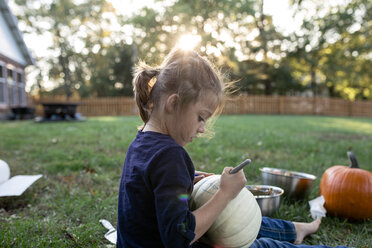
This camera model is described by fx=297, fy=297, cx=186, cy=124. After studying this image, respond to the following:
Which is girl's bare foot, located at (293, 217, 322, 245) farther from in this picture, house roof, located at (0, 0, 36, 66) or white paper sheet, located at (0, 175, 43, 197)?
house roof, located at (0, 0, 36, 66)

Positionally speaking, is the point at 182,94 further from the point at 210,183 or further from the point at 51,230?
the point at 51,230

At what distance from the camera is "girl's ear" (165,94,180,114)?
1322mm

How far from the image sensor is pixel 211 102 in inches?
55.6

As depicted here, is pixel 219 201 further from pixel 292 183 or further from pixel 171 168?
pixel 292 183

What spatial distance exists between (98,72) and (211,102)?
30.1 m

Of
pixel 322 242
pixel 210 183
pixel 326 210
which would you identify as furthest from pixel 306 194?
pixel 210 183

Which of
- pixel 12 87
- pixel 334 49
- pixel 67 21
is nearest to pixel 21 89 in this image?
pixel 12 87

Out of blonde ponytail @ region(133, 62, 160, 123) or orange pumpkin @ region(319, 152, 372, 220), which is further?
orange pumpkin @ region(319, 152, 372, 220)

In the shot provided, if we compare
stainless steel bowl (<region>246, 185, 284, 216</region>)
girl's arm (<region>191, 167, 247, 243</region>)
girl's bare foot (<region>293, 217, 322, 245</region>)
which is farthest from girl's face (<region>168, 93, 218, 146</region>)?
girl's bare foot (<region>293, 217, 322, 245</region>)

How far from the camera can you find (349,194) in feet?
8.21

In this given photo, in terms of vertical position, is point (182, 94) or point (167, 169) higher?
point (182, 94)

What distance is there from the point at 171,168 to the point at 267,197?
4.12 ft

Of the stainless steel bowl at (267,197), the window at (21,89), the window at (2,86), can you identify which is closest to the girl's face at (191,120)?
the stainless steel bowl at (267,197)

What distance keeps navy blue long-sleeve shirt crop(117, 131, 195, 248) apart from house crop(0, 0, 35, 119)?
46.8 feet
